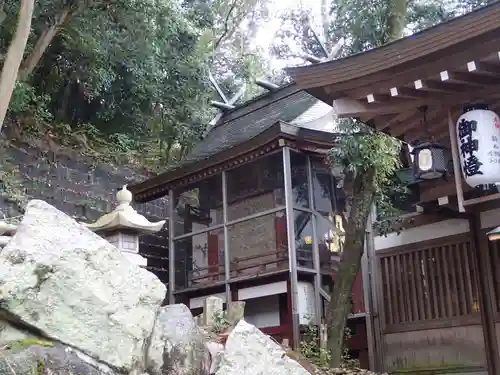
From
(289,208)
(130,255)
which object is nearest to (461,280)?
(289,208)

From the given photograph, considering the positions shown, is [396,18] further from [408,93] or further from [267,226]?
[267,226]

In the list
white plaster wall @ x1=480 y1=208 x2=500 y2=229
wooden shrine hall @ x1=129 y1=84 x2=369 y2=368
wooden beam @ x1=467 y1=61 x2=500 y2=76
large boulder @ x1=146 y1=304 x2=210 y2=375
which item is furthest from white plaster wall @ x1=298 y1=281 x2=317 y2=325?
wooden beam @ x1=467 y1=61 x2=500 y2=76

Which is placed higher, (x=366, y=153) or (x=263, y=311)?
(x=366, y=153)

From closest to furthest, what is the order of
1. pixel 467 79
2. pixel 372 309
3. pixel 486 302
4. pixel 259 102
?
pixel 467 79 < pixel 486 302 < pixel 372 309 < pixel 259 102

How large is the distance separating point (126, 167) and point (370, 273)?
8.58m

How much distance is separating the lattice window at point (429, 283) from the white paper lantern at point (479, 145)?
2686 millimetres

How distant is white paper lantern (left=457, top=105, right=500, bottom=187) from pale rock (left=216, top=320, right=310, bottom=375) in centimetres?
292

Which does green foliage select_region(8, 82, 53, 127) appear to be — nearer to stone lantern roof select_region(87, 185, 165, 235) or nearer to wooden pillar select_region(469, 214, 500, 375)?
stone lantern roof select_region(87, 185, 165, 235)

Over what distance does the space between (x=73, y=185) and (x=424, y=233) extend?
8.76 m

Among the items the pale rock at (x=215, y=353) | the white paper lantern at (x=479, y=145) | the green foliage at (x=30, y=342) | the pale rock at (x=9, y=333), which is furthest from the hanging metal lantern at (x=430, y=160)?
the pale rock at (x=9, y=333)

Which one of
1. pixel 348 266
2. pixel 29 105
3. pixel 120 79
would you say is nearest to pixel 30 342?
pixel 348 266

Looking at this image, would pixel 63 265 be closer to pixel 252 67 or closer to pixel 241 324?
pixel 241 324

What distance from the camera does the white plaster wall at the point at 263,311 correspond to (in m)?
11.4

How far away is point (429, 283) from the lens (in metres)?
9.49
